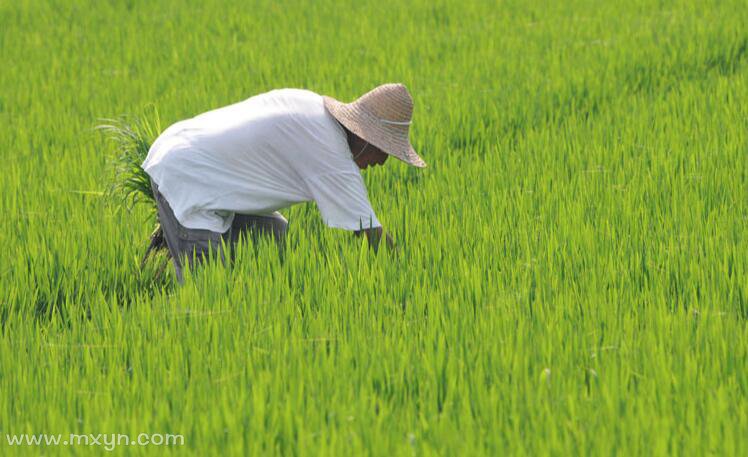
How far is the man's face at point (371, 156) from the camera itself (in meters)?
3.67

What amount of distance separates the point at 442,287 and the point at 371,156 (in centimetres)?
60

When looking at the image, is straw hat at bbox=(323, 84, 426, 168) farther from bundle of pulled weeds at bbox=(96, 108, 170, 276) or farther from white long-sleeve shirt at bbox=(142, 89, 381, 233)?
bundle of pulled weeds at bbox=(96, 108, 170, 276)

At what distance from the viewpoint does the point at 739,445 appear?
7.65 ft

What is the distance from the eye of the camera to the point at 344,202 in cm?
348

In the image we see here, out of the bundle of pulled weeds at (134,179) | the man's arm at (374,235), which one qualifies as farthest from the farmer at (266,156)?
the bundle of pulled weeds at (134,179)

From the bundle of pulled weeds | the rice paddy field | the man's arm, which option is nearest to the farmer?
the man's arm

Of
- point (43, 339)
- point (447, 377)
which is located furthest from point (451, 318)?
point (43, 339)

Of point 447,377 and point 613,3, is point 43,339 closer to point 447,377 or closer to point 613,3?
point 447,377

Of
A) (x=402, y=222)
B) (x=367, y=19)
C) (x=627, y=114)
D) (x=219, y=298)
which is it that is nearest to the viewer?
(x=219, y=298)

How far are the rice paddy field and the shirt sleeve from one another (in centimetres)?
14

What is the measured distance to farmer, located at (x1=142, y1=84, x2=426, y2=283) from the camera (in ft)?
11.8

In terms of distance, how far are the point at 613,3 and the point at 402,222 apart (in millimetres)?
5446

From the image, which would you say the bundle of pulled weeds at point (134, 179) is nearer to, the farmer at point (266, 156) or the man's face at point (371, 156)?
the farmer at point (266, 156)

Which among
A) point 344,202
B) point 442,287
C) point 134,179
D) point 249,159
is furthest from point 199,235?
point 442,287
